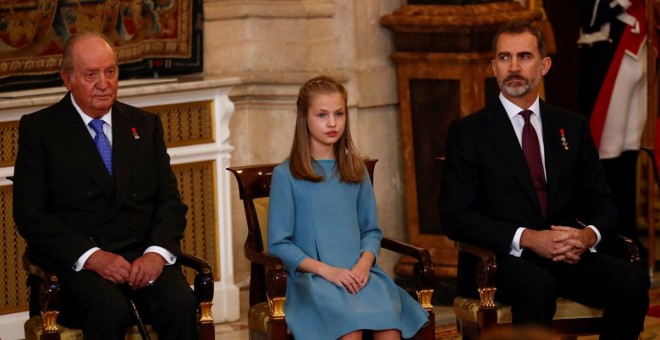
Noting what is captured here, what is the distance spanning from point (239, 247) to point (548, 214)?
2.82 meters

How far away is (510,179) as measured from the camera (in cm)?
582

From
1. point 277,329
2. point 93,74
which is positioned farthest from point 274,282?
point 93,74

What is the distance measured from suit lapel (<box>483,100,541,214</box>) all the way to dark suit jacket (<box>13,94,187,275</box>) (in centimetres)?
132

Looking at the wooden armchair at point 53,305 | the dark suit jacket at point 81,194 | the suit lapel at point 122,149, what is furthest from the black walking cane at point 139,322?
the suit lapel at point 122,149

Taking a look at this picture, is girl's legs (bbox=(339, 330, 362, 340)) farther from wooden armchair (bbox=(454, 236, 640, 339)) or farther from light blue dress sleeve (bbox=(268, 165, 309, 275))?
wooden armchair (bbox=(454, 236, 640, 339))

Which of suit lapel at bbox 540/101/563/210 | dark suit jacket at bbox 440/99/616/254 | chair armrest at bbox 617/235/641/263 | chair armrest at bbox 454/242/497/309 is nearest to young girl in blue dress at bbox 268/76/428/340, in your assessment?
chair armrest at bbox 454/242/497/309

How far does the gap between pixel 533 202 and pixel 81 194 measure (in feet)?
5.88

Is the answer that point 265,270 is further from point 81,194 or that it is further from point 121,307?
point 81,194

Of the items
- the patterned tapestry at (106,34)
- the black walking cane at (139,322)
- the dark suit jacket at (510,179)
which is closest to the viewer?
the black walking cane at (139,322)

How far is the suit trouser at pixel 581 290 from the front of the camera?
5.52 meters

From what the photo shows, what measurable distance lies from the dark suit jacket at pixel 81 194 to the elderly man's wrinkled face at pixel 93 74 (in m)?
0.09

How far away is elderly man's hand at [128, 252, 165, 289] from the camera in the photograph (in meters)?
5.37

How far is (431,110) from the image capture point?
26.2 feet

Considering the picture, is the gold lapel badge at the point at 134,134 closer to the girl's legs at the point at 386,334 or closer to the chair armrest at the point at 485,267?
the girl's legs at the point at 386,334
